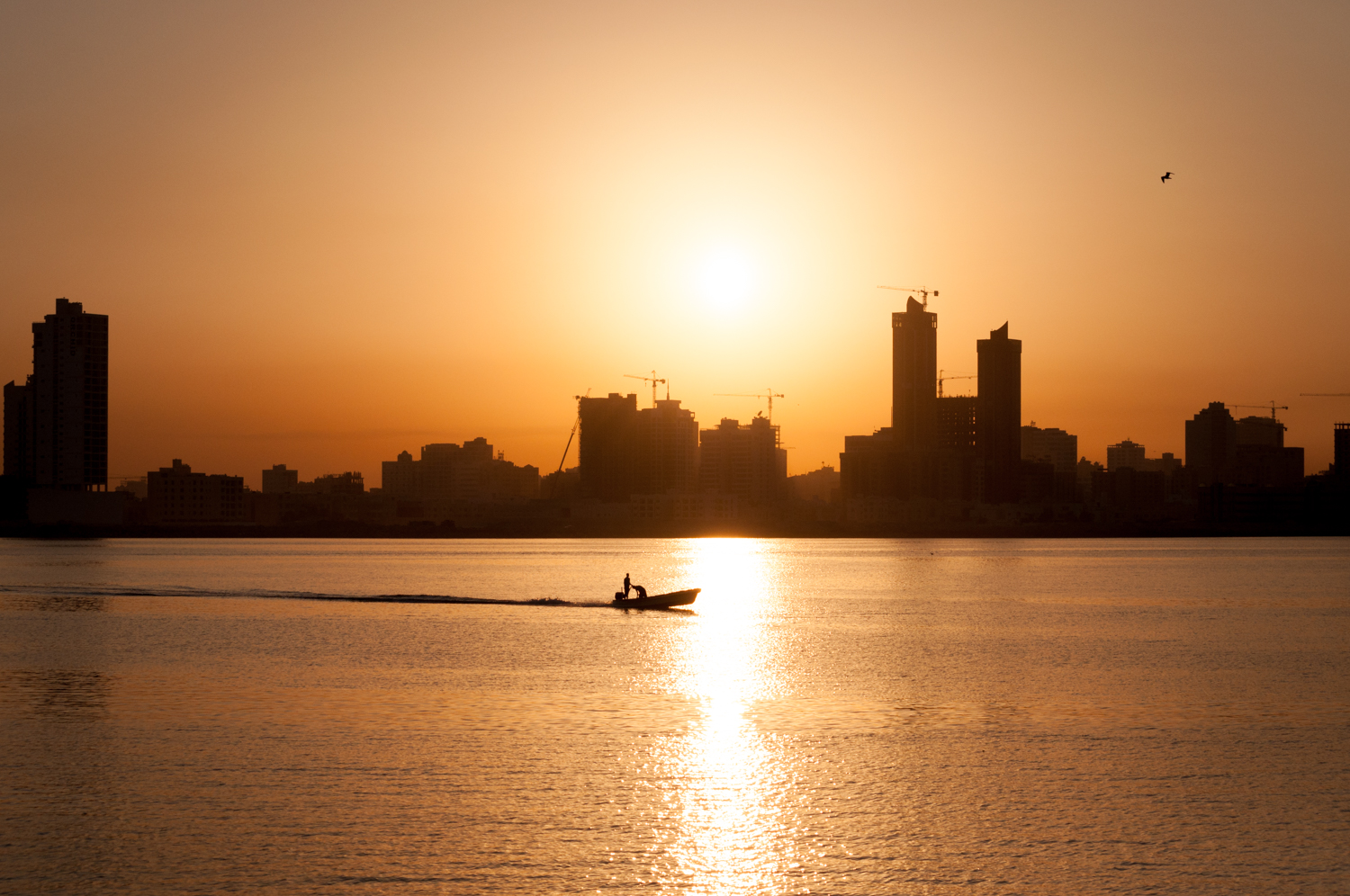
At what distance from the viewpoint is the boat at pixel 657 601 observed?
94000 millimetres

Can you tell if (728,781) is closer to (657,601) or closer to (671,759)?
(671,759)

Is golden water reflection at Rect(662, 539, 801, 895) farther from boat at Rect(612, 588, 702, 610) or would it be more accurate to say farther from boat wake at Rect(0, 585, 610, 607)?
boat wake at Rect(0, 585, 610, 607)

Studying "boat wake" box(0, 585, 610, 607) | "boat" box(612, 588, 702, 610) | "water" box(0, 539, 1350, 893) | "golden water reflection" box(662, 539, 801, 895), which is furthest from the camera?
"boat wake" box(0, 585, 610, 607)

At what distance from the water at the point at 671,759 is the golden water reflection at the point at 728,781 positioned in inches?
5.2

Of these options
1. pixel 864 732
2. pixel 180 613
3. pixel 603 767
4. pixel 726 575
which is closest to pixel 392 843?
pixel 603 767

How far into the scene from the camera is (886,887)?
74.7 feet

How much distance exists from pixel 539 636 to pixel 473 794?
41.4m

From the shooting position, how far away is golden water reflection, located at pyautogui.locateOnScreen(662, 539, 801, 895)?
23.8 meters

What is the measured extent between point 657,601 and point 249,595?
132 feet

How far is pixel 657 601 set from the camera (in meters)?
94.4

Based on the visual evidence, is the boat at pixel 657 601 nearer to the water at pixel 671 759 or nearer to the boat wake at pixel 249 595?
the boat wake at pixel 249 595

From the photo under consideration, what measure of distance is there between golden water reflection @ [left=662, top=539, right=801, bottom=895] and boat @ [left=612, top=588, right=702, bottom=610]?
89.2ft

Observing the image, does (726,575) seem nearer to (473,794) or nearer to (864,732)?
(864,732)

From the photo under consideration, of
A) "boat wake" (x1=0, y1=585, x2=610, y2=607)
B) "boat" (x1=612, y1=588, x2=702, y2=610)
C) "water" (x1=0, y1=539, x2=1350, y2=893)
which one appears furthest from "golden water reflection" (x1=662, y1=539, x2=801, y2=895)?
"boat wake" (x1=0, y1=585, x2=610, y2=607)
